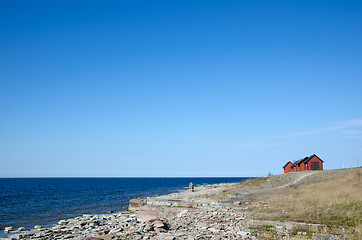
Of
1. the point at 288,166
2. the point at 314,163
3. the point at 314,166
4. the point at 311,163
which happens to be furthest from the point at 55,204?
the point at 288,166

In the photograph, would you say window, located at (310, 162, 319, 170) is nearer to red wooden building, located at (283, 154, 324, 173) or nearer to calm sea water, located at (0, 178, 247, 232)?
red wooden building, located at (283, 154, 324, 173)

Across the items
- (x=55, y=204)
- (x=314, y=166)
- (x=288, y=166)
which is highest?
(x=314, y=166)

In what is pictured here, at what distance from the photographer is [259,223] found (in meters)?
12.7

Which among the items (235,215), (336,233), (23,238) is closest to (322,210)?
(336,233)

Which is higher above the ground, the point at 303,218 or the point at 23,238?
the point at 303,218

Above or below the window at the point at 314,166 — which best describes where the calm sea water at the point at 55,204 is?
below

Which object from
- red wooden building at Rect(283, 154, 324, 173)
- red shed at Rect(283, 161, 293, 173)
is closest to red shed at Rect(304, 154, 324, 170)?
red wooden building at Rect(283, 154, 324, 173)

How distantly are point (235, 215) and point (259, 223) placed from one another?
370cm

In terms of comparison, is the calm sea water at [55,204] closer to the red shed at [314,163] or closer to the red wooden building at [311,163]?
the red wooden building at [311,163]

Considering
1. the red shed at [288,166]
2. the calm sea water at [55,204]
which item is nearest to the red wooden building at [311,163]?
the red shed at [288,166]

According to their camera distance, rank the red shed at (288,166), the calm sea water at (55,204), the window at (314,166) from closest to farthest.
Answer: the calm sea water at (55,204) → the window at (314,166) → the red shed at (288,166)

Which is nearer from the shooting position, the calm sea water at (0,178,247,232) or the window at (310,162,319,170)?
A: the calm sea water at (0,178,247,232)

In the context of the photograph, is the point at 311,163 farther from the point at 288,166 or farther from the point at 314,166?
the point at 288,166

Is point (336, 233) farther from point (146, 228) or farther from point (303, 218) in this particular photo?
point (146, 228)
